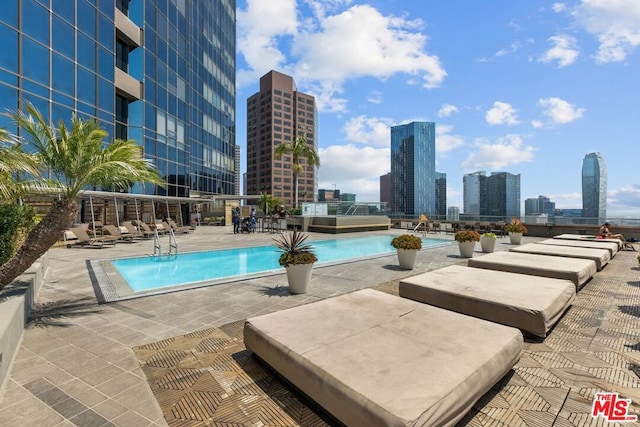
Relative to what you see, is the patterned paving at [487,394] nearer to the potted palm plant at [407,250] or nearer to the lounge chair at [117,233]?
the potted palm plant at [407,250]

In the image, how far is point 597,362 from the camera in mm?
3488

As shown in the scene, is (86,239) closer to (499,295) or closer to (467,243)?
(499,295)

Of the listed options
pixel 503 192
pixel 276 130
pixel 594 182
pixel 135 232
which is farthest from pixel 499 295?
pixel 276 130

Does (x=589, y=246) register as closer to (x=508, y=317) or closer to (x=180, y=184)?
(x=508, y=317)

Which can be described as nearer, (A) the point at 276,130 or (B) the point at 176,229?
(B) the point at 176,229

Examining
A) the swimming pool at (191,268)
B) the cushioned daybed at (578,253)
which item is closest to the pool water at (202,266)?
the swimming pool at (191,268)

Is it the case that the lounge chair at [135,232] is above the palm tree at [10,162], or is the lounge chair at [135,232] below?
below

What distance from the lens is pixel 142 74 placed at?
23.0 meters

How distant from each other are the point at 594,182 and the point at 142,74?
55425mm

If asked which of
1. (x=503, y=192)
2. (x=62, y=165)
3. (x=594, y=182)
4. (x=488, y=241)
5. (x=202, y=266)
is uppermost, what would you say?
(x=594, y=182)

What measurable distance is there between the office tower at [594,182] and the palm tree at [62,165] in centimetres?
4887

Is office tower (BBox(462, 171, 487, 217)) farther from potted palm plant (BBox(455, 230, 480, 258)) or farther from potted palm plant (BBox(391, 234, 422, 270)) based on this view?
potted palm plant (BBox(391, 234, 422, 270))

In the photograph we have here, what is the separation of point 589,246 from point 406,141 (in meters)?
96.3

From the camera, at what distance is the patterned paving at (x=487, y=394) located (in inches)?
101
